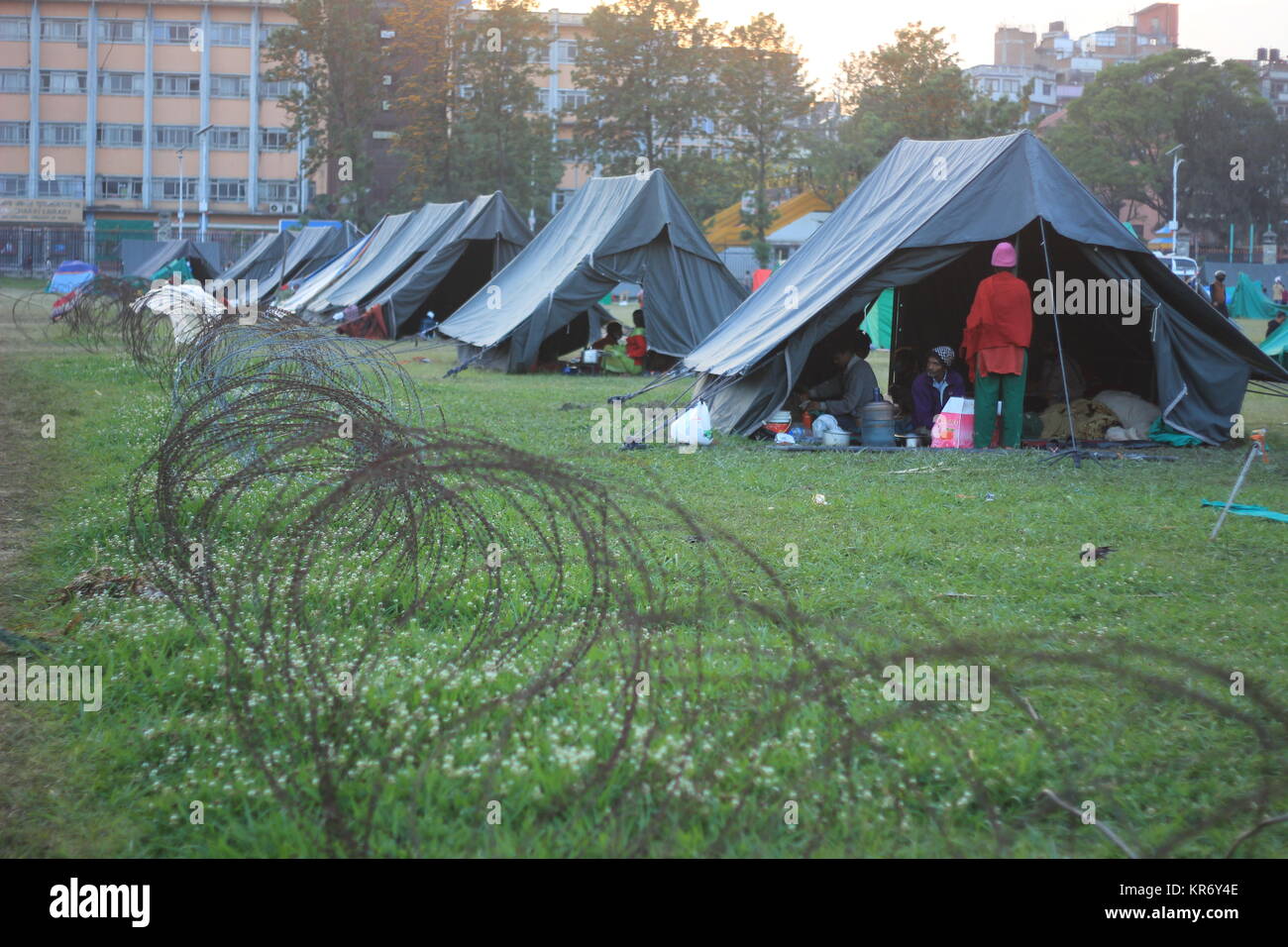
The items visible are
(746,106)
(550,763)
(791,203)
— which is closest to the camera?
(550,763)

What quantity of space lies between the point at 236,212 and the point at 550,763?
67.6 metres

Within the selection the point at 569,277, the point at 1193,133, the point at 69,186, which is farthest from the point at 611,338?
the point at 69,186

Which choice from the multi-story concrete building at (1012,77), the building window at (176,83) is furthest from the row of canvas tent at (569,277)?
the multi-story concrete building at (1012,77)

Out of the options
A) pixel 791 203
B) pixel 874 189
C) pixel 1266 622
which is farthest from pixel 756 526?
pixel 791 203

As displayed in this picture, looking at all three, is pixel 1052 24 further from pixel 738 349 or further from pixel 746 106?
pixel 738 349

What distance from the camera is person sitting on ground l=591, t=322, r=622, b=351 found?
64.9ft

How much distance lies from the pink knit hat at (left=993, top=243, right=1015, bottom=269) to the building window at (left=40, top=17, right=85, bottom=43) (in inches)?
2598

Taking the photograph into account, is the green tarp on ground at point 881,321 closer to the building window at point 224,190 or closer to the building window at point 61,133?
the building window at point 224,190

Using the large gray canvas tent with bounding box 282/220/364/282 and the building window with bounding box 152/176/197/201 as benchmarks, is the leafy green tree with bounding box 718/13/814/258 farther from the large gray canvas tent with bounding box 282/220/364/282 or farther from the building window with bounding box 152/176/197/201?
the building window with bounding box 152/176/197/201

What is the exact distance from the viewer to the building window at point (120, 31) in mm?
65750

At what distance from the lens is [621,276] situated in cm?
1856

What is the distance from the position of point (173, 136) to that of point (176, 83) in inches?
105

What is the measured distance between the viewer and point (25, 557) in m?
6.78

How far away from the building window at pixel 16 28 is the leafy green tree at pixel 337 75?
20.4m
